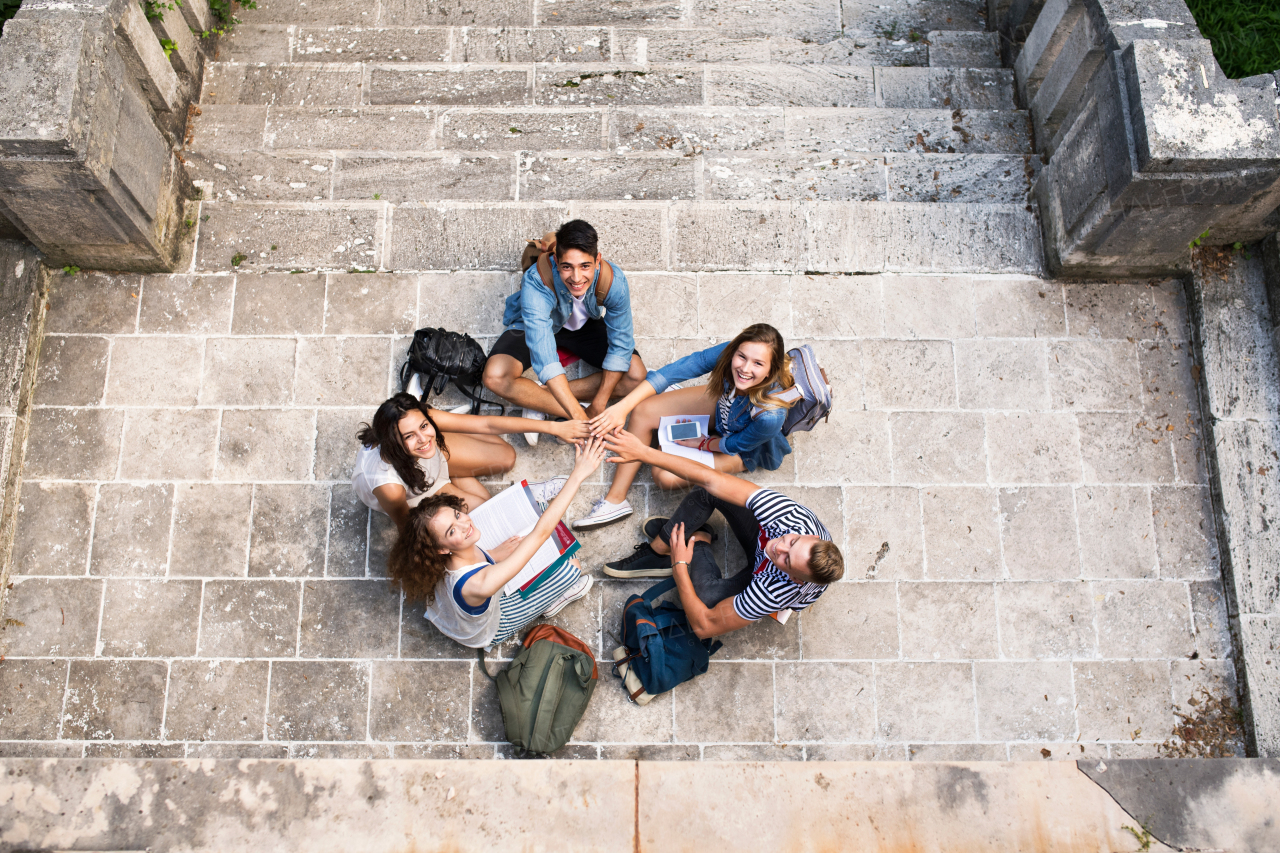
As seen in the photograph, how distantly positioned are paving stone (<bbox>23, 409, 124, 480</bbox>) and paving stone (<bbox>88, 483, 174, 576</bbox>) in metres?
0.17

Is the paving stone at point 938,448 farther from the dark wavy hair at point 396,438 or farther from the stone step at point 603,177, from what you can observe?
the dark wavy hair at point 396,438

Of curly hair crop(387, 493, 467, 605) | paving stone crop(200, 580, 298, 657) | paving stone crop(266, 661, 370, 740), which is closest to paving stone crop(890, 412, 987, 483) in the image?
curly hair crop(387, 493, 467, 605)

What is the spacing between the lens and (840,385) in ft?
16.3

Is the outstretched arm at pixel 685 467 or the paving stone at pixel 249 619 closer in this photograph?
the outstretched arm at pixel 685 467

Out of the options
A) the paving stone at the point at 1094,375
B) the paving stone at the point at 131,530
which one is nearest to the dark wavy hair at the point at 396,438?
the paving stone at the point at 131,530

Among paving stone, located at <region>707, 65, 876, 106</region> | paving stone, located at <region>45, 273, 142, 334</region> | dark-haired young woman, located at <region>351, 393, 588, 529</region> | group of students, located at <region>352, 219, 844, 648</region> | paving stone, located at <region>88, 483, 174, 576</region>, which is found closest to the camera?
group of students, located at <region>352, 219, 844, 648</region>

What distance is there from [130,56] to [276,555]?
3231mm

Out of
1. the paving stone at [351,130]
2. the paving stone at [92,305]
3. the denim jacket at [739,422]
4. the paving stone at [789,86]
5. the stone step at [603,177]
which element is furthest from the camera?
the paving stone at [789,86]

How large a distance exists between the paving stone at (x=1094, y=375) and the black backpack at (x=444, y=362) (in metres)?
3.66

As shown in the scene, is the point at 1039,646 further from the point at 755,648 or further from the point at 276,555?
the point at 276,555

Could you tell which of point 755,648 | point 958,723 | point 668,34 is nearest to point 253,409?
point 755,648

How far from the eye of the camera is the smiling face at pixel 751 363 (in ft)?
12.8

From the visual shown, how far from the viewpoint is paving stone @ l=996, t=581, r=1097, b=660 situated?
4.62 m

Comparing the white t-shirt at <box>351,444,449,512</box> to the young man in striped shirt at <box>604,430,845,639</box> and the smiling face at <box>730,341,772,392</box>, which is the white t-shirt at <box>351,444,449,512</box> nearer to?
the young man in striped shirt at <box>604,430,845,639</box>
